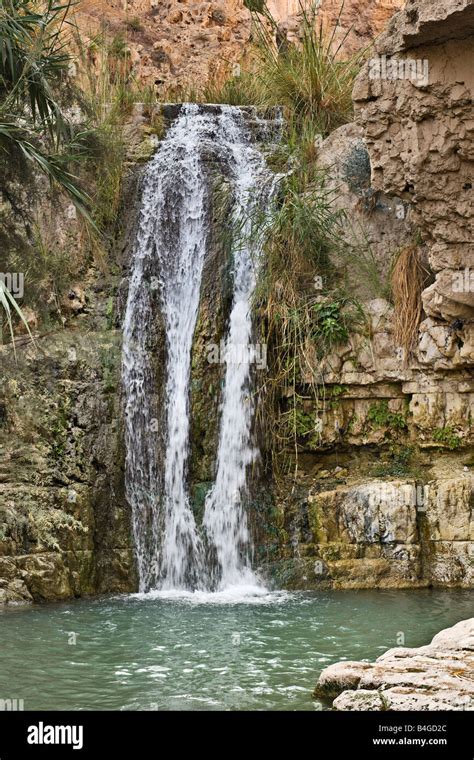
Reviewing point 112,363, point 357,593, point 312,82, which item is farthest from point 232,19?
point 357,593

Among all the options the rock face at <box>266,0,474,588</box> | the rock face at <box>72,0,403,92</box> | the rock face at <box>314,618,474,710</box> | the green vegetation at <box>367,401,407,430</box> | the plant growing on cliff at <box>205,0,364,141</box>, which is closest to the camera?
the rock face at <box>314,618,474,710</box>

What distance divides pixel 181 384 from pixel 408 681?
5125 mm

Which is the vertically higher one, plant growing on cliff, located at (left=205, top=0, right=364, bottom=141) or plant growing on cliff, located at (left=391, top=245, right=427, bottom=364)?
plant growing on cliff, located at (left=205, top=0, right=364, bottom=141)

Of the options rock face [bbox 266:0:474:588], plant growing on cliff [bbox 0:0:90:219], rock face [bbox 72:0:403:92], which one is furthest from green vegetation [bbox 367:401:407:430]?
rock face [bbox 72:0:403:92]

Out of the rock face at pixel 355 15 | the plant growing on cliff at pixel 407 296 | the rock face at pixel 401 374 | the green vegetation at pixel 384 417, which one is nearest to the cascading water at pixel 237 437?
the rock face at pixel 401 374

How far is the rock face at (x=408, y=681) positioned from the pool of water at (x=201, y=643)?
9.6 inches

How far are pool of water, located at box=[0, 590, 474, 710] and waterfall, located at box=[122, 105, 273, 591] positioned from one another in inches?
24.3

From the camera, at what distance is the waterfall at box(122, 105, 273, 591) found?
29.9 ft

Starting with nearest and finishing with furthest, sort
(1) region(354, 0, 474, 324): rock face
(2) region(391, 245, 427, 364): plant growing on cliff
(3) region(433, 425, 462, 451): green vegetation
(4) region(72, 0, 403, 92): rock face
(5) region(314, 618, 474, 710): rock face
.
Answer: (5) region(314, 618, 474, 710): rock face < (1) region(354, 0, 474, 324): rock face < (3) region(433, 425, 462, 451): green vegetation < (2) region(391, 245, 427, 364): plant growing on cliff < (4) region(72, 0, 403, 92): rock face

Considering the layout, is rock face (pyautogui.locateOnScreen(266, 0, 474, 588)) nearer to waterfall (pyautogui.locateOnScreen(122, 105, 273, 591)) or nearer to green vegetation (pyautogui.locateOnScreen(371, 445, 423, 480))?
green vegetation (pyautogui.locateOnScreen(371, 445, 423, 480))

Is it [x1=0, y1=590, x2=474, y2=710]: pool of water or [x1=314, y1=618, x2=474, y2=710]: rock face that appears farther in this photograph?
[x1=0, y1=590, x2=474, y2=710]: pool of water

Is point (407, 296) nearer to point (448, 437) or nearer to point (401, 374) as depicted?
point (401, 374)

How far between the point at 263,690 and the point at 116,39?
1122cm

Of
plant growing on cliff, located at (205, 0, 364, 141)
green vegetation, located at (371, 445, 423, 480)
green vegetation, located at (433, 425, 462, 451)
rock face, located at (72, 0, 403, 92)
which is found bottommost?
green vegetation, located at (371, 445, 423, 480)
